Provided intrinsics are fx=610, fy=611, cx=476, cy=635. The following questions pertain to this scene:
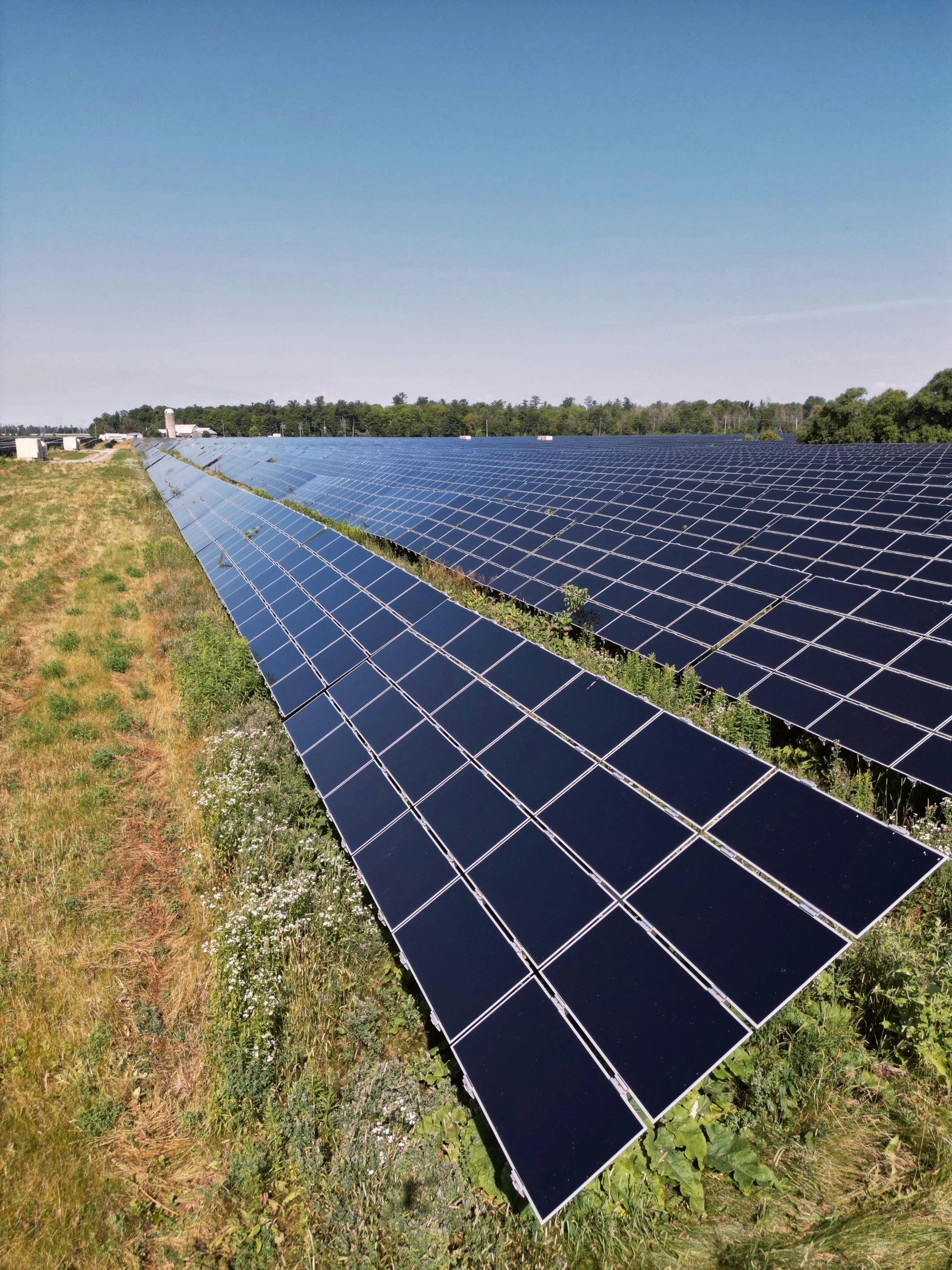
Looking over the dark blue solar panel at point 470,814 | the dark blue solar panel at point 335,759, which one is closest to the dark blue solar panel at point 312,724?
the dark blue solar panel at point 335,759

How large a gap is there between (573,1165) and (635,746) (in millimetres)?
3727

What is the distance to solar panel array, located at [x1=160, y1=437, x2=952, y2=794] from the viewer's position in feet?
35.6

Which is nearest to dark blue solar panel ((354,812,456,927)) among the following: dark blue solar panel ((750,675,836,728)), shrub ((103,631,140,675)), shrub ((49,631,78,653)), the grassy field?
the grassy field

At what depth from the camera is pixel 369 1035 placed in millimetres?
6070

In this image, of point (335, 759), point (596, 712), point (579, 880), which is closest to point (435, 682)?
point (335, 759)

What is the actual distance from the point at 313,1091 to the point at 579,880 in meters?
3.16

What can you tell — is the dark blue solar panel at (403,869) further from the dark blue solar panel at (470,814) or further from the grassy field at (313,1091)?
the grassy field at (313,1091)

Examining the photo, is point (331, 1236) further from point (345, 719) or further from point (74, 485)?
point (74, 485)

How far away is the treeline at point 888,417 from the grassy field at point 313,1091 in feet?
293

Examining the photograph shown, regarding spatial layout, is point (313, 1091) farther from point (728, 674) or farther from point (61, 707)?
point (61, 707)

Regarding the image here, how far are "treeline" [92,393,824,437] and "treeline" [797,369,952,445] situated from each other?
8013 cm

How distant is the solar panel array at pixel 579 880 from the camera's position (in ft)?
14.3

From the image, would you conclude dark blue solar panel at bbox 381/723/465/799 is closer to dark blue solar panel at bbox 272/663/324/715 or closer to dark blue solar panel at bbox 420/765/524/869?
dark blue solar panel at bbox 420/765/524/869

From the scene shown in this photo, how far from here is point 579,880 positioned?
5.68m
